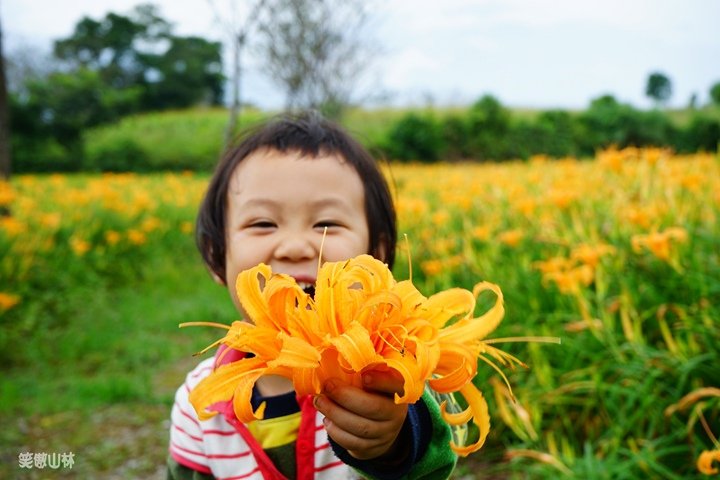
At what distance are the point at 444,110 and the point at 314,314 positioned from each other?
27.7 metres

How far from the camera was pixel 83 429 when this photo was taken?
3.17m

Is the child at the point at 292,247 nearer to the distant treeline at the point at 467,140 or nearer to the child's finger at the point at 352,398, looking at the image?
the child's finger at the point at 352,398

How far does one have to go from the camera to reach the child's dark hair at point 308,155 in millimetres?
1282

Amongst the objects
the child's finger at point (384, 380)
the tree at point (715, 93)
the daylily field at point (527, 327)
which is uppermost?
the tree at point (715, 93)

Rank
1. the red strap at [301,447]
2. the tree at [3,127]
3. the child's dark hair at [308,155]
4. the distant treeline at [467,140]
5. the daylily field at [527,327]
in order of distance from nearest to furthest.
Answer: the red strap at [301,447], the child's dark hair at [308,155], the daylily field at [527,327], the tree at [3,127], the distant treeline at [467,140]

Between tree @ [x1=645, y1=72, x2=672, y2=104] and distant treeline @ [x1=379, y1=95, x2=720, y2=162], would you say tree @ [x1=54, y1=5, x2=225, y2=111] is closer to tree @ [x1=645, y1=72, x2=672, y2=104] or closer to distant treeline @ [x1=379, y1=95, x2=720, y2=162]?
distant treeline @ [x1=379, y1=95, x2=720, y2=162]

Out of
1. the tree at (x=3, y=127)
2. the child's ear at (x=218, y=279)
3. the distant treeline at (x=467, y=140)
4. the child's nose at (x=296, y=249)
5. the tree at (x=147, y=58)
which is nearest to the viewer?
the child's nose at (x=296, y=249)

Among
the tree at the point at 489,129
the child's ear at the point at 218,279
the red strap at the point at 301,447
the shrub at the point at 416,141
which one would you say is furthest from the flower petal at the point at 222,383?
the tree at the point at 489,129

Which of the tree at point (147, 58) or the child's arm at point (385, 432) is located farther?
the tree at point (147, 58)

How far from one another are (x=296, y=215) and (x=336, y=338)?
0.55 metres

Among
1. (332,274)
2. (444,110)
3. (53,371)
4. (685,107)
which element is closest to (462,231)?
(53,371)

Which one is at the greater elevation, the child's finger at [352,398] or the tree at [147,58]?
the tree at [147,58]

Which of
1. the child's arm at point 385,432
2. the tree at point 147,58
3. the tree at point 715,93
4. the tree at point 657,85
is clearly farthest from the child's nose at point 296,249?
the tree at point 657,85

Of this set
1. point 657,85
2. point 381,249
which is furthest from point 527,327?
point 657,85
